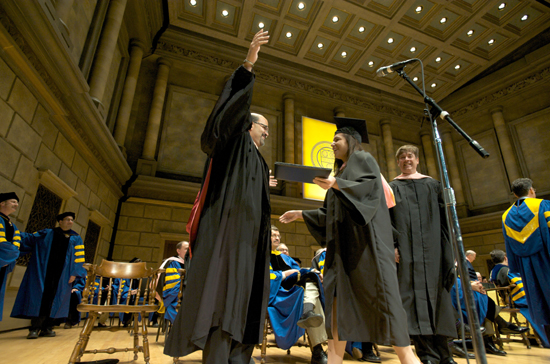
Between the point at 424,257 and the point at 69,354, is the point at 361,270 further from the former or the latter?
the point at 69,354

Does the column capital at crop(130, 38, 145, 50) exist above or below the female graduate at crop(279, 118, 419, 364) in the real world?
above

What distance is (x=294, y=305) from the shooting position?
3.36m

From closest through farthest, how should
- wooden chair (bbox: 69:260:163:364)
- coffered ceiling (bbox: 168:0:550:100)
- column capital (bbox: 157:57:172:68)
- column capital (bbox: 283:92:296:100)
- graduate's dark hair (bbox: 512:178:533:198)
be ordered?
wooden chair (bbox: 69:260:163:364) → graduate's dark hair (bbox: 512:178:533:198) → coffered ceiling (bbox: 168:0:550:100) → column capital (bbox: 157:57:172:68) → column capital (bbox: 283:92:296:100)

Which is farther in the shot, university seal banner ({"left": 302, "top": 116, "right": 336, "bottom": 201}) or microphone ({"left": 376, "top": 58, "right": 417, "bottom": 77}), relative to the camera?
university seal banner ({"left": 302, "top": 116, "right": 336, "bottom": 201})

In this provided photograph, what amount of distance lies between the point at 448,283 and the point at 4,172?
15.8ft

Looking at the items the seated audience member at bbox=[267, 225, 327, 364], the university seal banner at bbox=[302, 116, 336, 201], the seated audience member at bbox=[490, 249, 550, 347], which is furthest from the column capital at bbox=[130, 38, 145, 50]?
the seated audience member at bbox=[490, 249, 550, 347]

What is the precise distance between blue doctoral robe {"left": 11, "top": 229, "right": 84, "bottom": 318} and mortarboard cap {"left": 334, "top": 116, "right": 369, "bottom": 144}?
14.9 ft

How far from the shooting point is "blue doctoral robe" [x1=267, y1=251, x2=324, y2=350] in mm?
3193

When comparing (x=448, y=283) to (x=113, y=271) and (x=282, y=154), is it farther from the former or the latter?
(x=282, y=154)

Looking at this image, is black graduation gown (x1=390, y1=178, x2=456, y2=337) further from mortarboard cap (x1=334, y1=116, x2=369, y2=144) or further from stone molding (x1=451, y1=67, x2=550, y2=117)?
stone molding (x1=451, y1=67, x2=550, y2=117)

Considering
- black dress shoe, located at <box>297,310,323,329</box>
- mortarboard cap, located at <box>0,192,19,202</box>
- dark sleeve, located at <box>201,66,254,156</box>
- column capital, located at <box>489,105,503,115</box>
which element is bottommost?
black dress shoe, located at <box>297,310,323,329</box>

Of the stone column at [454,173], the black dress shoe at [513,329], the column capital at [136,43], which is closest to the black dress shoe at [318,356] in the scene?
the black dress shoe at [513,329]

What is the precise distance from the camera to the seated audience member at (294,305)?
3.00 m

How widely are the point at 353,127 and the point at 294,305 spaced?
2.09 metres
